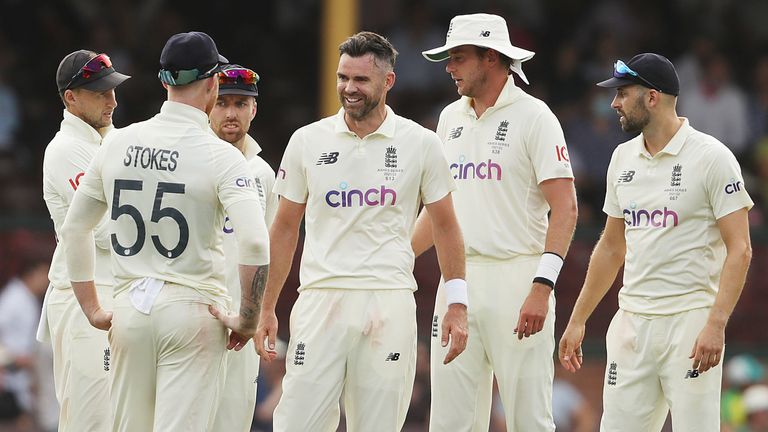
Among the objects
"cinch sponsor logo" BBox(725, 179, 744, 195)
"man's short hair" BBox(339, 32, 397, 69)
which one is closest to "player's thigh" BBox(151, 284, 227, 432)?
"man's short hair" BBox(339, 32, 397, 69)

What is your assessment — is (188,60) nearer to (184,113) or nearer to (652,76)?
(184,113)

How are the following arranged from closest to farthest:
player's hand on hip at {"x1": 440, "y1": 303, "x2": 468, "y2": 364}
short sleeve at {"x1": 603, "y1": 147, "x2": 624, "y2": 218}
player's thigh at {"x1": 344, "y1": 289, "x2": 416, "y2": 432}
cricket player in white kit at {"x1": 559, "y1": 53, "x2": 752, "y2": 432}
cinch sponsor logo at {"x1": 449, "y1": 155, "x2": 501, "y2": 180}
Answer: player's thigh at {"x1": 344, "y1": 289, "x2": 416, "y2": 432} → player's hand on hip at {"x1": 440, "y1": 303, "x2": 468, "y2": 364} → cricket player in white kit at {"x1": 559, "y1": 53, "x2": 752, "y2": 432} → cinch sponsor logo at {"x1": 449, "y1": 155, "x2": 501, "y2": 180} → short sleeve at {"x1": 603, "y1": 147, "x2": 624, "y2": 218}

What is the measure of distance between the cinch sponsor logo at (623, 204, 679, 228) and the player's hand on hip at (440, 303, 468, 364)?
3.63 ft

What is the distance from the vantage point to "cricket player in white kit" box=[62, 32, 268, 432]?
6.57 m

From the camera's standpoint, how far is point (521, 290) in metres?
7.70

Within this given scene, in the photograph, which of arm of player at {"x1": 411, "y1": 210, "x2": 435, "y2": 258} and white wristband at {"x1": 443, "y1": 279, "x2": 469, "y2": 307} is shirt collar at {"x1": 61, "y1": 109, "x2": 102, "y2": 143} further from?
white wristband at {"x1": 443, "y1": 279, "x2": 469, "y2": 307}

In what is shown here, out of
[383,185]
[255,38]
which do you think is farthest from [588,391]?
[383,185]

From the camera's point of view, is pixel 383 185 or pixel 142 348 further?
pixel 383 185

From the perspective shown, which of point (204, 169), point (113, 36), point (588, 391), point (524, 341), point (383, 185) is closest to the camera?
point (204, 169)

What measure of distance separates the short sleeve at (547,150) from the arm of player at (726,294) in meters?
0.86

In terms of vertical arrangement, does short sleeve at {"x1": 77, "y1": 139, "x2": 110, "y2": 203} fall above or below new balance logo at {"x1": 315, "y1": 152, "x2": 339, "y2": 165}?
below

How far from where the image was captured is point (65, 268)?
7.79 metres

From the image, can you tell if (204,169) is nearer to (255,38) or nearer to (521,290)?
(521,290)

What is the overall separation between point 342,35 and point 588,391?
4077mm
